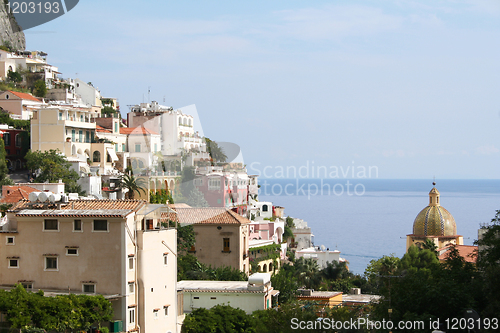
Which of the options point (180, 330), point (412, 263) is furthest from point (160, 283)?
point (412, 263)

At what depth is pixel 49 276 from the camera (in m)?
25.8

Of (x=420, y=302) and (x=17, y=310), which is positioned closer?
(x=420, y=302)

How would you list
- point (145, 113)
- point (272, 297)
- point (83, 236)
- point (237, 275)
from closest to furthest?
point (83, 236) → point (272, 297) → point (237, 275) → point (145, 113)

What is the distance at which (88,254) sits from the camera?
1007 inches

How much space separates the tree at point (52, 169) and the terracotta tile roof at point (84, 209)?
59.5 feet

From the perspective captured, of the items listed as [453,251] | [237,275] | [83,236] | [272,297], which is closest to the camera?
[453,251]

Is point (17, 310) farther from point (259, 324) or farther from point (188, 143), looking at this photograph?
point (188, 143)

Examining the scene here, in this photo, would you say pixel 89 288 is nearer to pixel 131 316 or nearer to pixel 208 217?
pixel 131 316

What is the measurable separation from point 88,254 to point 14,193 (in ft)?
42.4

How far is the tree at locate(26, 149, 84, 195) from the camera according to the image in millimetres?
45656

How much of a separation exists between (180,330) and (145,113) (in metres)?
47.2

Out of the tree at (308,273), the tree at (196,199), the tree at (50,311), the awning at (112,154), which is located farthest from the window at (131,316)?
the awning at (112,154)

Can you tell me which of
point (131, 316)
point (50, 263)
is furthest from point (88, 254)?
point (131, 316)

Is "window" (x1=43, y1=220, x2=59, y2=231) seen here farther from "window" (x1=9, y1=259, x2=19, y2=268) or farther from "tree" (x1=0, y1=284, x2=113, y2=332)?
"tree" (x1=0, y1=284, x2=113, y2=332)
